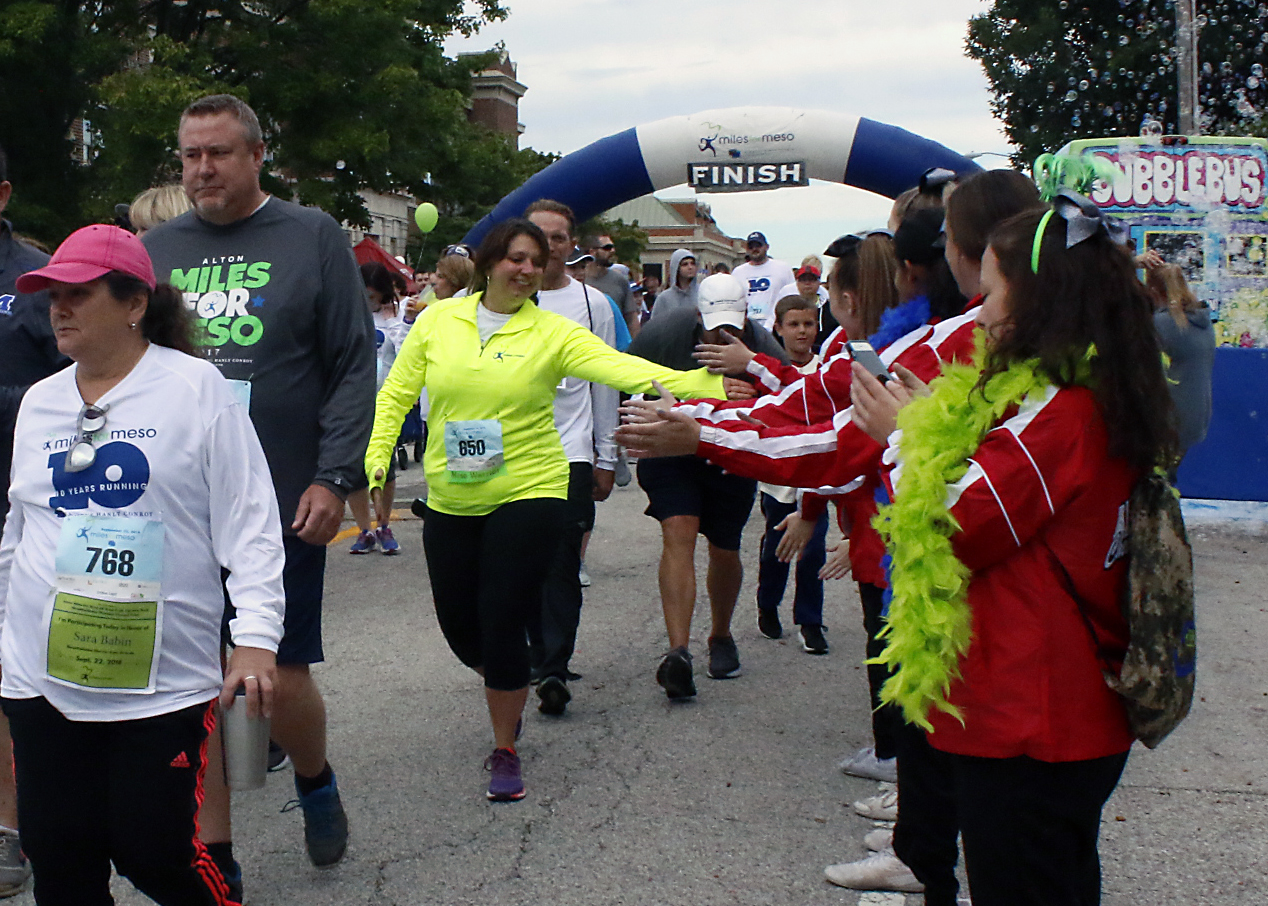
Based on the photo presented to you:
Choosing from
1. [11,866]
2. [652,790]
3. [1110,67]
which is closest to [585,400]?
[652,790]

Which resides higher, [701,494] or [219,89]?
[219,89]

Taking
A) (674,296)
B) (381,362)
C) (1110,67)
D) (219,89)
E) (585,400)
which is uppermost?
(1110,67)

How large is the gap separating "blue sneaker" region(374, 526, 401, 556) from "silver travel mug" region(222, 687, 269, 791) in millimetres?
6757

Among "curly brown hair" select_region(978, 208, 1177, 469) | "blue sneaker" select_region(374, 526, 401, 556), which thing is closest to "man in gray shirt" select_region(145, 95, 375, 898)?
"curly brown hair" select_region(978, 208, 1177, 469)

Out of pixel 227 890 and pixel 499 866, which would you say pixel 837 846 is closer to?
pixel 499 866

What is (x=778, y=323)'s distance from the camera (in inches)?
274

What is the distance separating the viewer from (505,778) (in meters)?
4.63

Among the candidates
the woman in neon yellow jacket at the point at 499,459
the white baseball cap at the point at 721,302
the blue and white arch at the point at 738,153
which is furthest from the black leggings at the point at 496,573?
the blue and white arch at the point at 738,153

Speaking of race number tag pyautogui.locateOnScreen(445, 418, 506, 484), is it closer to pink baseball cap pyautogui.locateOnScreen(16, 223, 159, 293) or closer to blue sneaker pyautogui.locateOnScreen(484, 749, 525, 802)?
blue sneaker pyautogui.locateOnScreen(484, 749, 525, 802)

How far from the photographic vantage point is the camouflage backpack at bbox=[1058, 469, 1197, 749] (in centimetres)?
236

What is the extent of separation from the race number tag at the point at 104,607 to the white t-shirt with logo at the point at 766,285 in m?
10.1

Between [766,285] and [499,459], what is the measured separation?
833 centimetres

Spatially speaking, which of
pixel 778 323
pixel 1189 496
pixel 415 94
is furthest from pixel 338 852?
pixel 415 94

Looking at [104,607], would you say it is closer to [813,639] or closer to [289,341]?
[289,341]
